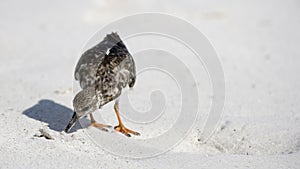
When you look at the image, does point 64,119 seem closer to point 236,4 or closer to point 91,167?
point 91,167

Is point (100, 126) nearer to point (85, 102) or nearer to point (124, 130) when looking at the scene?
point (124, 130)

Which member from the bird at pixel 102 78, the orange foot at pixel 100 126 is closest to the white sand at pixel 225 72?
the orange foot at pixel 100 126

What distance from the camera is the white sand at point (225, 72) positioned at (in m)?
4.98

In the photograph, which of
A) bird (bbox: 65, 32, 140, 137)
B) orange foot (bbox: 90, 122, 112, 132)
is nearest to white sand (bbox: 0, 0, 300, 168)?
orange foot (bbox: 90, 122, 112, 132)

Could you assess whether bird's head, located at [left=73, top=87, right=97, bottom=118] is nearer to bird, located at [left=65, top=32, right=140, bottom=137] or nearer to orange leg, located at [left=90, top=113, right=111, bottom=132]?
bird, located at [left=65, top=32, right=140, bottom=137]

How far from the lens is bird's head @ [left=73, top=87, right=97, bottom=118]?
204 inches

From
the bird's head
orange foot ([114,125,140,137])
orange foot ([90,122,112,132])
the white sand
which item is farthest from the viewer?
orange foot ([90,122,112,132])

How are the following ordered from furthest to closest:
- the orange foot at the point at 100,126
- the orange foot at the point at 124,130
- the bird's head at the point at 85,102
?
the orange foot at the point at 100,126 → the orange foot at the point at 124,130 → the bird's head at the point at 85,102

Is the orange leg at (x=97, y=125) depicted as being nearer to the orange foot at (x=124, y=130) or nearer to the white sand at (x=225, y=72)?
the orange foot at (x=124, y=130)

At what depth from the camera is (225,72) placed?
8469 mm

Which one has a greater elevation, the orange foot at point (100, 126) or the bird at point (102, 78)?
the bird at point (102, 78)

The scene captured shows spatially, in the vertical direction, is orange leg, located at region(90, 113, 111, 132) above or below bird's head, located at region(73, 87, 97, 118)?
below

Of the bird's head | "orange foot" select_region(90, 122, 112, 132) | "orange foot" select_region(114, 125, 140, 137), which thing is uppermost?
the bird's head

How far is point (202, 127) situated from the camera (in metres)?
6.01
